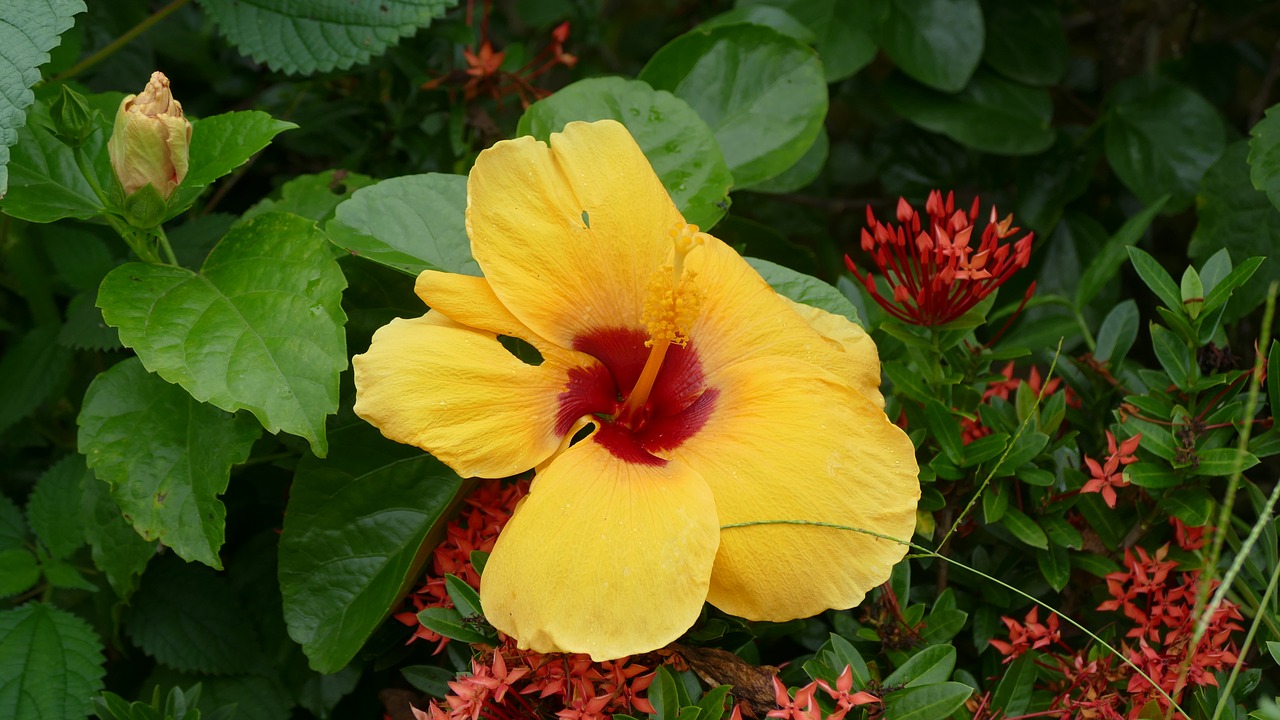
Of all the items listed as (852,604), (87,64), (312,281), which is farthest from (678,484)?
(87,64)

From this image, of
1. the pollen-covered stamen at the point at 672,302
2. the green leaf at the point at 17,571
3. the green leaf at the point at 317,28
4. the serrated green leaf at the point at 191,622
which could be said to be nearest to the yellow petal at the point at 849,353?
the pollen-covered stamen at the point at 672,302

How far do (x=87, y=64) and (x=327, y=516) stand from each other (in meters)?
0.72

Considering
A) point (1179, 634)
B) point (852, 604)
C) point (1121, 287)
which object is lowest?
point (1121, 287)

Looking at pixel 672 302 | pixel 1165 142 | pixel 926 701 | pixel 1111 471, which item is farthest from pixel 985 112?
pixel 926 701

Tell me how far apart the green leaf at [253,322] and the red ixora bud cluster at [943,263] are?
54 cm

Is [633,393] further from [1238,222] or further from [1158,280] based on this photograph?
[1238,222]

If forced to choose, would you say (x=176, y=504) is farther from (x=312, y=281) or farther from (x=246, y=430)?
(x=312, y=281)

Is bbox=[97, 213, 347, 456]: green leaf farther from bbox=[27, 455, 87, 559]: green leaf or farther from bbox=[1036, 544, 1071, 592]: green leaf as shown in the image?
bbox=[1036, 544, 1071, 592]: green leaf

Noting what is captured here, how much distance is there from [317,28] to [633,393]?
74 centimetres

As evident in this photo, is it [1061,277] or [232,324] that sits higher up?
[232,324]

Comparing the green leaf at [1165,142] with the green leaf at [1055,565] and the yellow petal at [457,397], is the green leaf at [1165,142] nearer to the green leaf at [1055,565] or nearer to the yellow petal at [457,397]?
the green leaf at [1055,565]

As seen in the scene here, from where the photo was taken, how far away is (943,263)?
1072 mm

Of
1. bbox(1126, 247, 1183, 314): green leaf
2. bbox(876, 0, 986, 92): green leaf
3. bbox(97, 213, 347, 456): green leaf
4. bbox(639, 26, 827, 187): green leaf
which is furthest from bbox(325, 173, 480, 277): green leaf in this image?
bbox(876, 0, 986, 92): green leaf

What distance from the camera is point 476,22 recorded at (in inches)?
76.8
